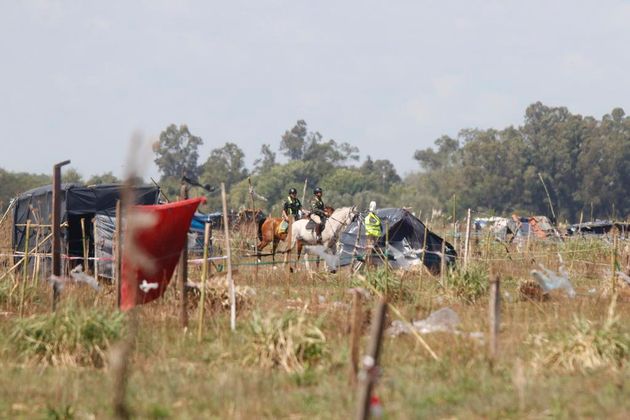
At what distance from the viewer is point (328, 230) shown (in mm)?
22484

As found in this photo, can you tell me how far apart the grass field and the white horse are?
916 centimetres

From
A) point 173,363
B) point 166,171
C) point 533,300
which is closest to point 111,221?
point 533,300

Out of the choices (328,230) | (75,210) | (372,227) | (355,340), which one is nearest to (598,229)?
(328,230)

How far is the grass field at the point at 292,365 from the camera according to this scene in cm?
750

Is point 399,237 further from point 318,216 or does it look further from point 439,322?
point 439,322

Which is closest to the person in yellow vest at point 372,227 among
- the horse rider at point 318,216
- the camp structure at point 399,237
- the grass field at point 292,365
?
the camp structure at point 399,237

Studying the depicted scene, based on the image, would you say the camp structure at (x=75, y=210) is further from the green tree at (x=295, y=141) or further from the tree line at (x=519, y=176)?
the green tree at (x=295, y=141)

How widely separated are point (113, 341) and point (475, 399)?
12.6 ft

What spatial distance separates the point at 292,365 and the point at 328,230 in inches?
528

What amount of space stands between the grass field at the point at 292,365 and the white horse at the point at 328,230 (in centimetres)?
916

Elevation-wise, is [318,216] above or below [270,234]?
above

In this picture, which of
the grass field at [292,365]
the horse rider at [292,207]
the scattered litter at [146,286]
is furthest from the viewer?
the horse rider at [292,207]

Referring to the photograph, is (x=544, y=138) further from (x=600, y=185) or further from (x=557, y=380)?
(x=557, y=380)

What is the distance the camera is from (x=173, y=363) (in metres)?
9.49
